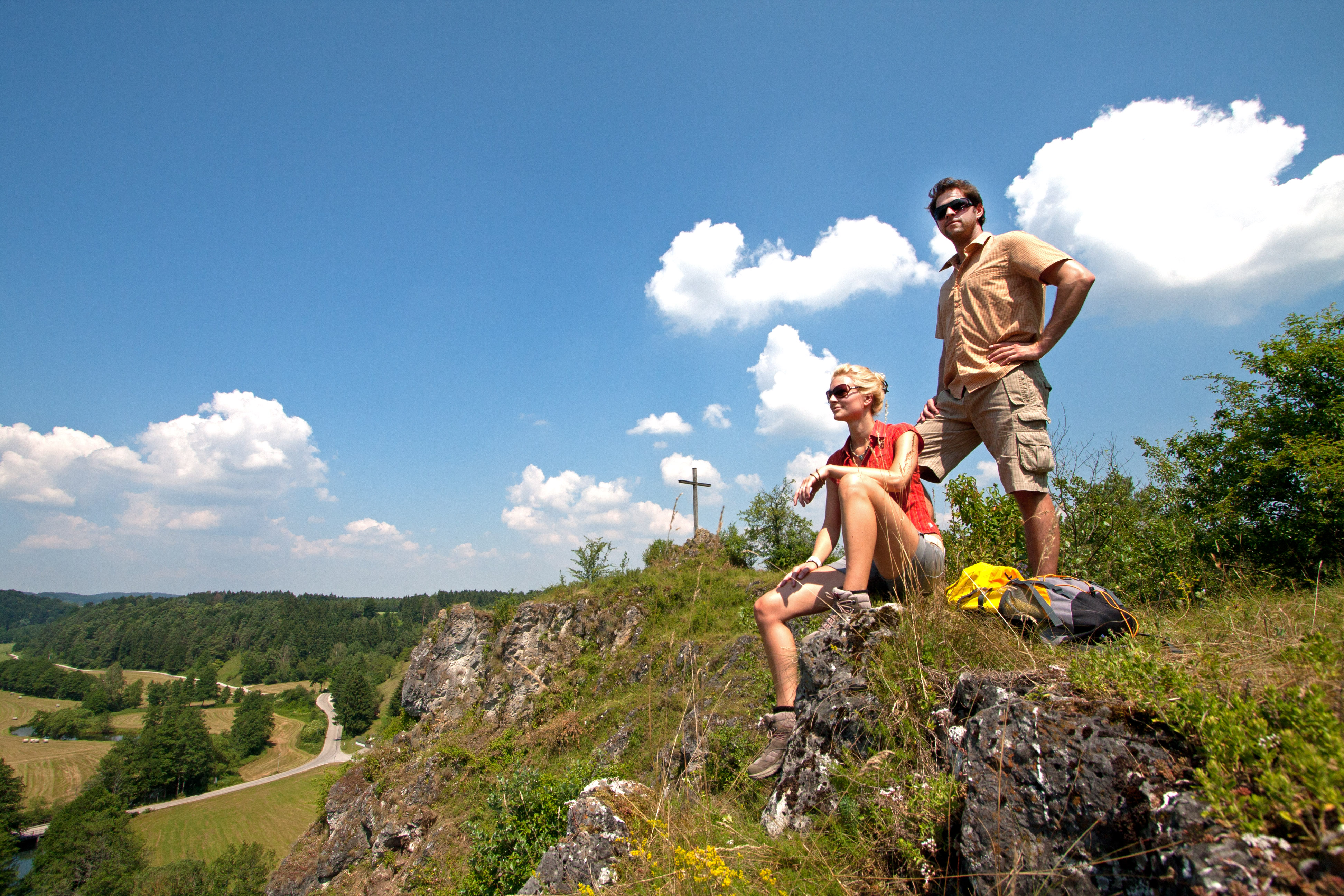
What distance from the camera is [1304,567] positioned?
4.27 meters

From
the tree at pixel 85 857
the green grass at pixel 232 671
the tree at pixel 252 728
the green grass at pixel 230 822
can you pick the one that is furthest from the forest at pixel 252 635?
the tree at pixel 85 857

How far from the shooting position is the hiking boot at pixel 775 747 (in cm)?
327

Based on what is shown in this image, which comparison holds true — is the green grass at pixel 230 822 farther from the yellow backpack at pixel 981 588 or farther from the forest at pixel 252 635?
the yellow backpack at pixel 981 588

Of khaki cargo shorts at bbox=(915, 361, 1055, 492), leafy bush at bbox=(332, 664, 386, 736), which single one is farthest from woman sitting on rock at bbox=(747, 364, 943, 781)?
leafy bush at bbox=(332, 664, 386, 736)

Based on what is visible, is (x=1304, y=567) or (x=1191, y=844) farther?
(x=1304, y=567)

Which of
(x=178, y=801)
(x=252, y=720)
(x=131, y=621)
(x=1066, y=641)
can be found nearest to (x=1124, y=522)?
(x=1066, y=641)

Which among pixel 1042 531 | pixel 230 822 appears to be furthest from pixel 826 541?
pixel 230 822

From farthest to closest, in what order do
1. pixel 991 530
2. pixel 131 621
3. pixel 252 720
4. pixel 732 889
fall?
pixel 131 621 < pixel 252 720 < pixel 991 530 < pixel 732 889

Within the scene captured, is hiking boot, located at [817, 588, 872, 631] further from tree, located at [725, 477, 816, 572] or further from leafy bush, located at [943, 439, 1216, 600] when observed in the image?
tree, located at [725, 477, 816, 572]

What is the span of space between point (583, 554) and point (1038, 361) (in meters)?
14.8

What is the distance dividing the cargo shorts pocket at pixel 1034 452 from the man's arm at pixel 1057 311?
444 mm

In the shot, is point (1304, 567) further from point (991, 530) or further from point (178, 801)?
point (178, 801)

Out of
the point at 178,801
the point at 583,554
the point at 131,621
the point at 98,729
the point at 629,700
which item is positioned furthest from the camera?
the point at 131,621

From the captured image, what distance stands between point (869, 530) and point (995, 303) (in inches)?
67.1
